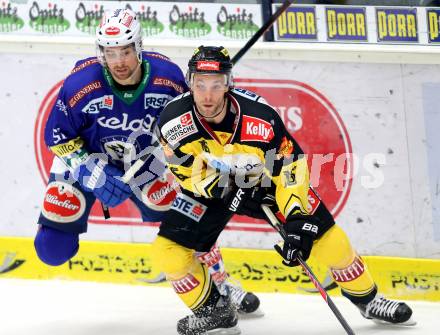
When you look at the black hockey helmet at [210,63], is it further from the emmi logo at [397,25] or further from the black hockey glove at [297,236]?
the emmi logo at [397,25]

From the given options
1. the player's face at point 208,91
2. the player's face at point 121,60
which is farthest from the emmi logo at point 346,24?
the player's face at point 208,91

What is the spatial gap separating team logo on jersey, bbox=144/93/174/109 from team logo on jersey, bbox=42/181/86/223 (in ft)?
1.88

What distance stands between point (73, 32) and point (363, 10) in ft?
5.37

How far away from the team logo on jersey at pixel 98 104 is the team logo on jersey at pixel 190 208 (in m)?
0.57

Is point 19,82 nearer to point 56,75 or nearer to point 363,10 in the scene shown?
point 56,75

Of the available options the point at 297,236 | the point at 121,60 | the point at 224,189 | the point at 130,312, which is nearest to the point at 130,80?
the point at 121,60

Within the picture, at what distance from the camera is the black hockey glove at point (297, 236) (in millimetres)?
4004

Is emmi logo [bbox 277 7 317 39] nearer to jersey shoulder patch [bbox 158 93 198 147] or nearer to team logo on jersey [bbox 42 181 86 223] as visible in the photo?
jersey shoulder patch [bbox 158 93 198 147]

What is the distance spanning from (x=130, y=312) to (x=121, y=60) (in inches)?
54.0

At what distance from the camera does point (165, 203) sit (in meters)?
4.78

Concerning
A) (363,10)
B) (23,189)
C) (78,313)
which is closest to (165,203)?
(78,313)

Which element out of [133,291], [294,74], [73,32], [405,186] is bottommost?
[133,291]

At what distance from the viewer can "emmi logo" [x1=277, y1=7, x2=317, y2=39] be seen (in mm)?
5434

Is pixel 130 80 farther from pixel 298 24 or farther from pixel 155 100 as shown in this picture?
pixel 298 24
